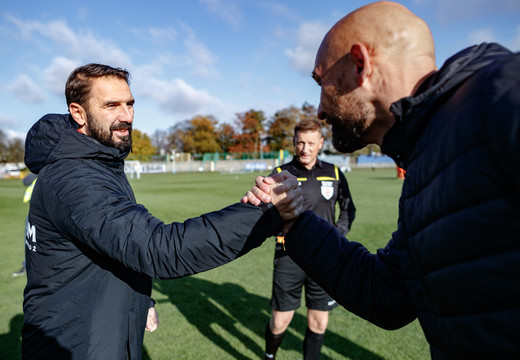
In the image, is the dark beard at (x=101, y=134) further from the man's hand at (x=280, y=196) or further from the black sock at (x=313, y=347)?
the black sock at (x=313, y=347)

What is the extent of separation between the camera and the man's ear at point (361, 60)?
133 centimetres

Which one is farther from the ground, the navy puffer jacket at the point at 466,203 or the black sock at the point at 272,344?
the navy puffer jacket at the point at 466,203

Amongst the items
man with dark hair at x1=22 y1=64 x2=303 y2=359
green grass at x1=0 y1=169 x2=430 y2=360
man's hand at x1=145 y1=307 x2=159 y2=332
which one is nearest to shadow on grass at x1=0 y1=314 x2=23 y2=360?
green grass at x1=0 y1=169 x2=430 y2=360

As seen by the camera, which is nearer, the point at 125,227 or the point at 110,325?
the point at 125,227

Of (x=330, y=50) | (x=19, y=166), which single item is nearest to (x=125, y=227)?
(x=330, y=50)

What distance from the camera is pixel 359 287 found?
5.34 ft

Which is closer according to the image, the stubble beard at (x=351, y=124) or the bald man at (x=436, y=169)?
the bald man at (x=436, y=169)

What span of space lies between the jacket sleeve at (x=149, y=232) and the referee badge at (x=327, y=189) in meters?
2.66

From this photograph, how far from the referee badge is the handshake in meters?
2.36

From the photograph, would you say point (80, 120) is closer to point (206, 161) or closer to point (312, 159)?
point (312, 159)

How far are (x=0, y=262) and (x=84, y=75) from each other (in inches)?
293

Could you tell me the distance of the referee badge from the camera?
4270 mm

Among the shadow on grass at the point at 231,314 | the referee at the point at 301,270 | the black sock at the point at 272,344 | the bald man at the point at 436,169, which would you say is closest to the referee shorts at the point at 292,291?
the referee at the point at 301,270

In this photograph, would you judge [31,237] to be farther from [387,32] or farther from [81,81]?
[387,32]
